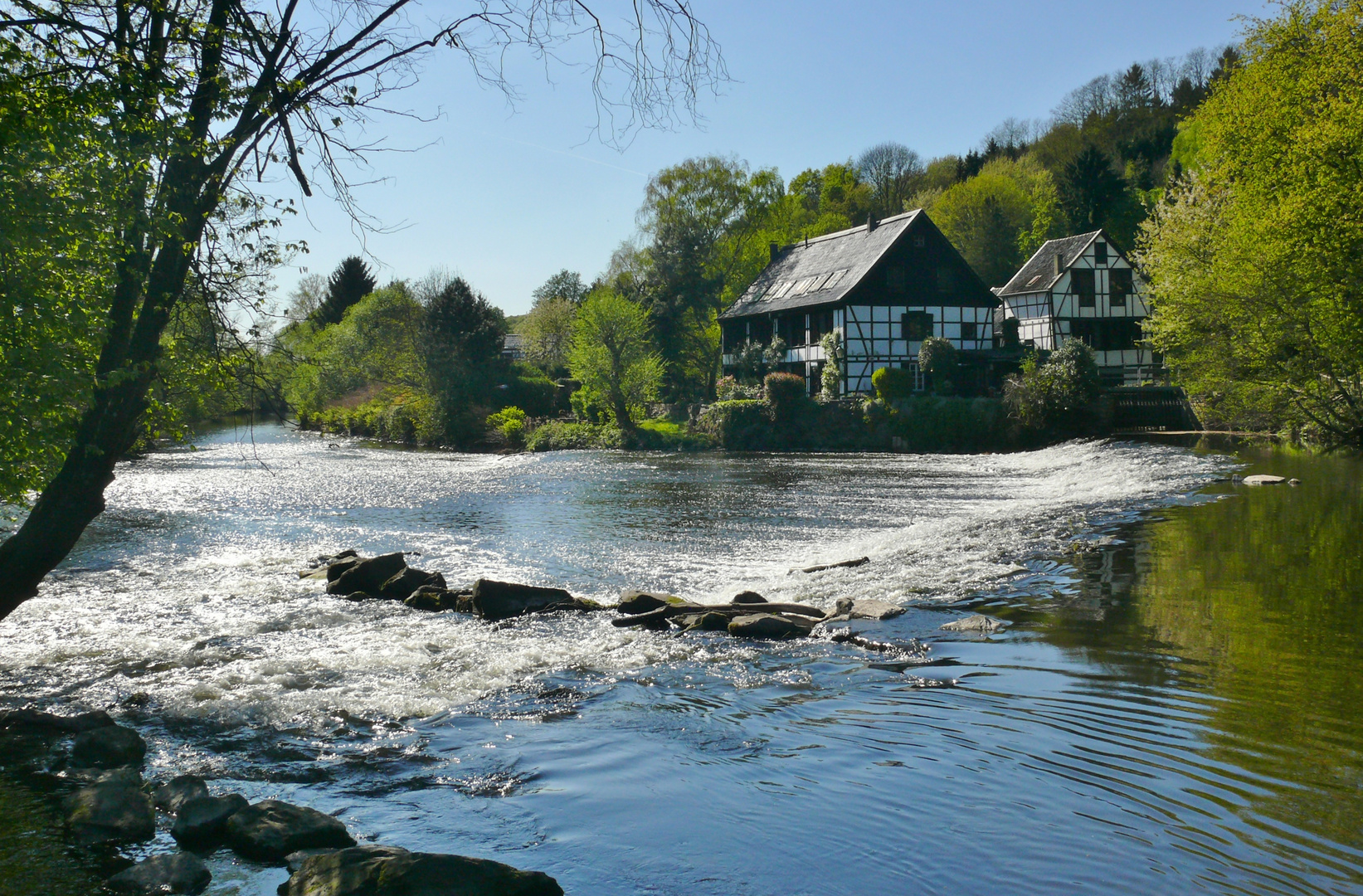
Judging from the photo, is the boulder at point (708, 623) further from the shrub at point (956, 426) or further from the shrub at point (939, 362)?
the shrub at point (939, 362)

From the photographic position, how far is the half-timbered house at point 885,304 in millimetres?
46719

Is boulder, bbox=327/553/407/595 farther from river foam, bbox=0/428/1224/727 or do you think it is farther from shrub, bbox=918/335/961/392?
shrub, bbox=918/335/961/392

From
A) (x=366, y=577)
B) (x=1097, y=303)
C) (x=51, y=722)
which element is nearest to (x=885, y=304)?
(x=1097, y=303)

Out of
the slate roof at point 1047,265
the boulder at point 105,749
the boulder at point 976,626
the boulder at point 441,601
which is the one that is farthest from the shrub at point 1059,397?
the boulder at point 105,749

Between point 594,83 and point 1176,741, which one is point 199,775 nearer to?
point 594,83

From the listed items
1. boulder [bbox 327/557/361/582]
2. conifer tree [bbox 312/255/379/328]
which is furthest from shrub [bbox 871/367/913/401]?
conifer tree [bbox 312/255/379/328]

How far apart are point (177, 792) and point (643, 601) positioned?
6.45m

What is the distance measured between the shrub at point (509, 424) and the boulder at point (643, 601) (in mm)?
39189

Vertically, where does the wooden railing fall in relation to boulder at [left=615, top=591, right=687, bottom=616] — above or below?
above

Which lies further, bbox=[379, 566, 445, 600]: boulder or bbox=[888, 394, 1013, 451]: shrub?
bbox=[888, 394, 1013, 451]: shrub

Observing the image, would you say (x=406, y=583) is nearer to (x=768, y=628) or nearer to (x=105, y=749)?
(x=768, y=628)

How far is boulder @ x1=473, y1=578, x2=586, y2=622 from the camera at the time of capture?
40.2 ft

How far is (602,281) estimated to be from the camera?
78.0 m

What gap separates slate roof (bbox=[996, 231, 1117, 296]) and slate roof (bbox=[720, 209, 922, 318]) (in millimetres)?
7648
